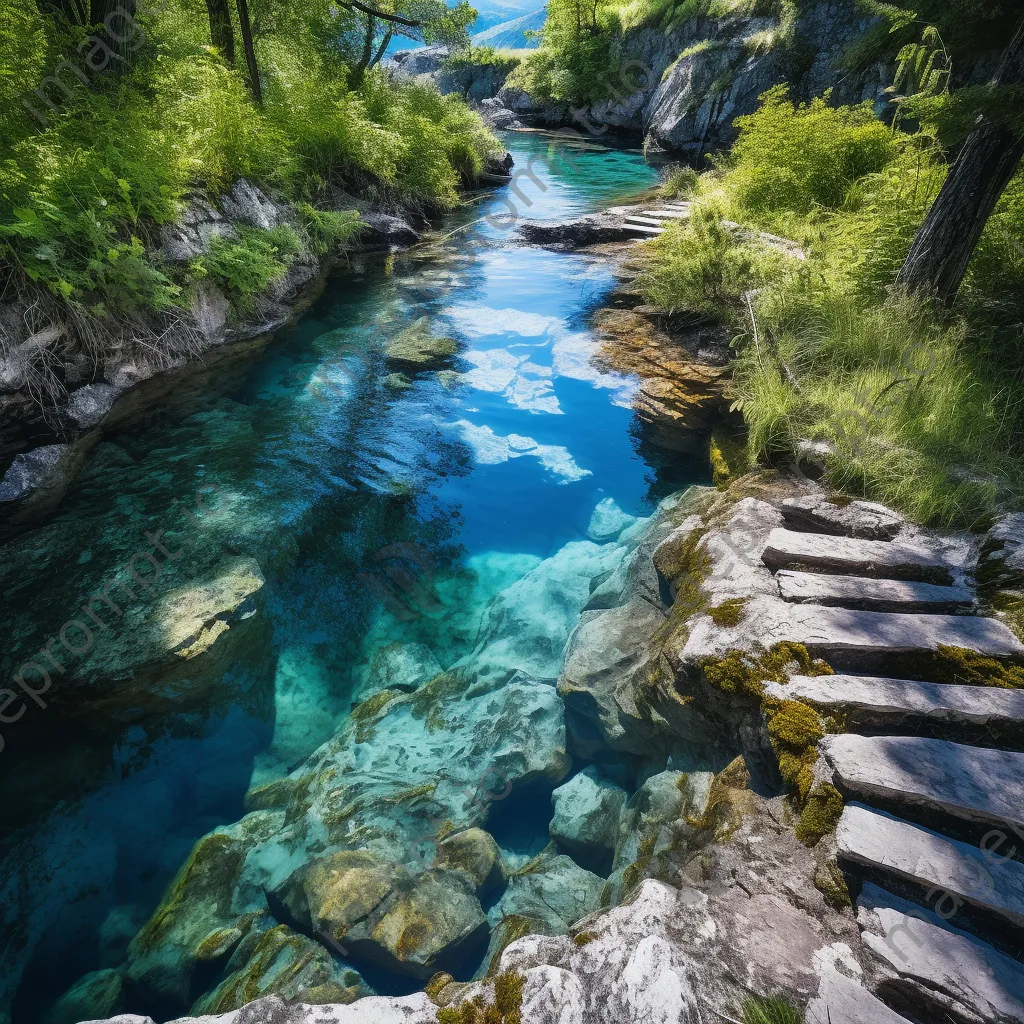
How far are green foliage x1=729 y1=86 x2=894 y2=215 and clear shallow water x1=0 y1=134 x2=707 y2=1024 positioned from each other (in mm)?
3068

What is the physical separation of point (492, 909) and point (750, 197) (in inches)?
397

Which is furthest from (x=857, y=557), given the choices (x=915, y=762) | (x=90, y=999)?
(x=90, y=999)

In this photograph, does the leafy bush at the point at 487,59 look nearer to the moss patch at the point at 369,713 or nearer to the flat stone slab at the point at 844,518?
the flat stone slab at the point at 844,518

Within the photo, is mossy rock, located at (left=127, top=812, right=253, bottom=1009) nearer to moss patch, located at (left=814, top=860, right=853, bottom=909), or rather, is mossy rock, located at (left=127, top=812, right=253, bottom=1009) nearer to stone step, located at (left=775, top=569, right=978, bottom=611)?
moss patch, located at (left=814, top=860, right=853, bottom=909)

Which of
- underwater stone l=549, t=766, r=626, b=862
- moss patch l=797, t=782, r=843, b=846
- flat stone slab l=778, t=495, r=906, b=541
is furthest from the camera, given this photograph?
flat stone slab l=778, t=495, r=906, b=541

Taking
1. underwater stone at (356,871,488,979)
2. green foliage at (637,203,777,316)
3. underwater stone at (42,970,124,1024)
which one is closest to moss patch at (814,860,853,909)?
underwater stone at (356,871,488,979)

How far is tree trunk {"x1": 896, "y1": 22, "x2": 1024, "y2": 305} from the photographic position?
13.1 ft

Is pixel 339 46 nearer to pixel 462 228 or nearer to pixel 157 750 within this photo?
pixel 462 228

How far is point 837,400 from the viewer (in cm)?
424

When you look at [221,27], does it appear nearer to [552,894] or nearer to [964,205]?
[964,205]

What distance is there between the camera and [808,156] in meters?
7.99

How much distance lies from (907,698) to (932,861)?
2.12 ft

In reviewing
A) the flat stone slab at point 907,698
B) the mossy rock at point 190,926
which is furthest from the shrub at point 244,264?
the flat stone slab at point 907,698

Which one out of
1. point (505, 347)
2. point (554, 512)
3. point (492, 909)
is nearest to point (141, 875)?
point (492, 909)
